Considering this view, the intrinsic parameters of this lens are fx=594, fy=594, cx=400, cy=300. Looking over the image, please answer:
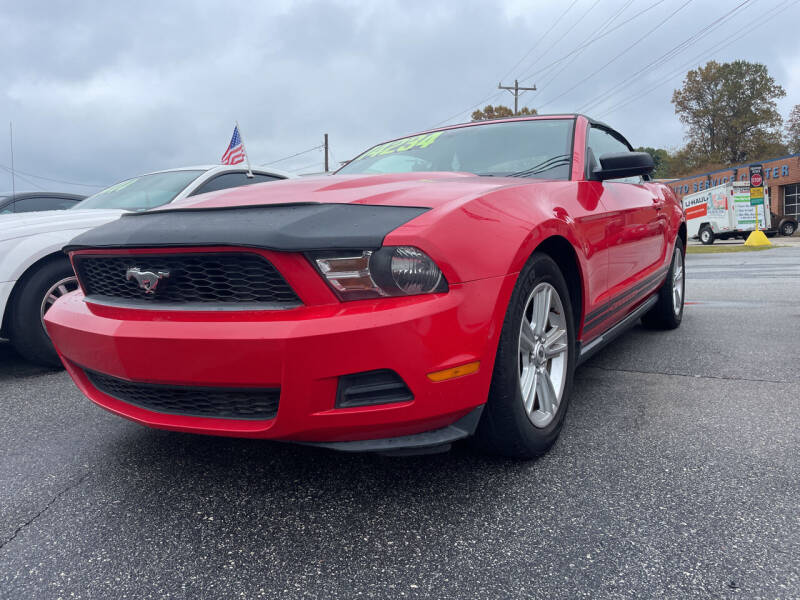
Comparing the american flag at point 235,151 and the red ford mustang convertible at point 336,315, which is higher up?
the american flag at point 235,151

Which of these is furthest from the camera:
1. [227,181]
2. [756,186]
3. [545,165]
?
[756,186]

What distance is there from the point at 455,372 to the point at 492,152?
5.45ft

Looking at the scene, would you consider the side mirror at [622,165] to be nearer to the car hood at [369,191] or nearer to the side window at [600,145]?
the side window at [600,145]

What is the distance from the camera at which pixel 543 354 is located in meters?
2.26

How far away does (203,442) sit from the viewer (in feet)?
7.89

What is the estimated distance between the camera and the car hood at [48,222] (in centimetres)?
354

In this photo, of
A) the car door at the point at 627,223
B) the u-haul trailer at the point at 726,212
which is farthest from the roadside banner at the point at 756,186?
the car door at the point at 627,223

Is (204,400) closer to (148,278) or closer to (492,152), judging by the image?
(148,278)

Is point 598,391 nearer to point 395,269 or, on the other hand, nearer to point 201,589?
point 395,269

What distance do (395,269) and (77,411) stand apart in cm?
209

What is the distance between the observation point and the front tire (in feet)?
6.26

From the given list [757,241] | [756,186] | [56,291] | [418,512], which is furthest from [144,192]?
[756,186]

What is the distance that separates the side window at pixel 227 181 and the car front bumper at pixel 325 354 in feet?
9.80

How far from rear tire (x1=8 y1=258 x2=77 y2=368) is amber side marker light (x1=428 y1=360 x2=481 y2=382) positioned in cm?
294
